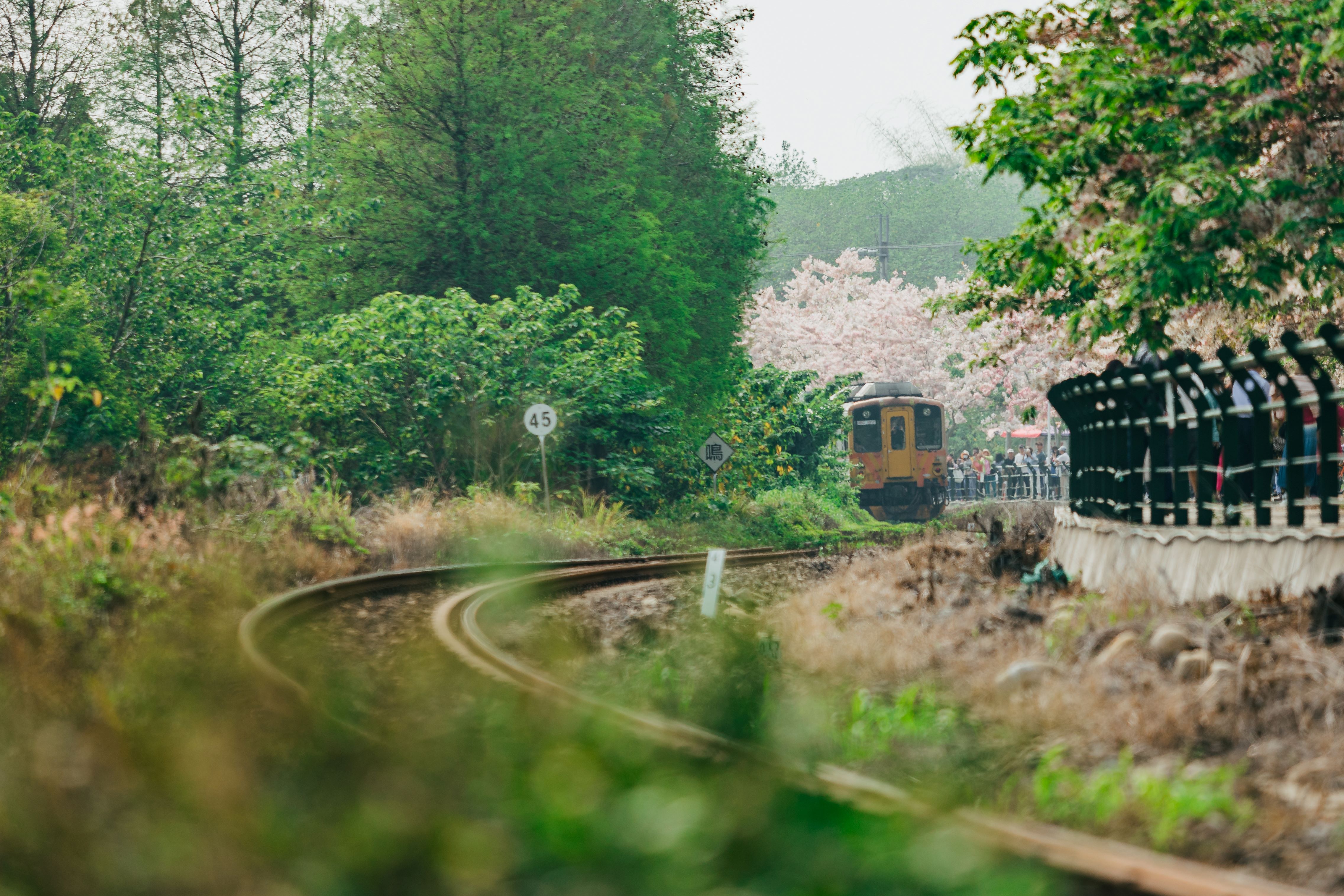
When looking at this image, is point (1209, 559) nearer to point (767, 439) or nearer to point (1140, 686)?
point (1140, 686)

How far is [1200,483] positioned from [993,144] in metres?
4.27

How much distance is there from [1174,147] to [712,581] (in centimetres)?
570

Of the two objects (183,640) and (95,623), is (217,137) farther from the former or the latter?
(183,640)

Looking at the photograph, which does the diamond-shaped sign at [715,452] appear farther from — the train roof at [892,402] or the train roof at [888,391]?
the train roof at [888,391]

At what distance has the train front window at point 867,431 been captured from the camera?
118 ft

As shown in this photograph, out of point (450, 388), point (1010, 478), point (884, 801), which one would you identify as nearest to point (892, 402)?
point (1010, 478)

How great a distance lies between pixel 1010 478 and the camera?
154 ft

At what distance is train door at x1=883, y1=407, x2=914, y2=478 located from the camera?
3556 centimetres

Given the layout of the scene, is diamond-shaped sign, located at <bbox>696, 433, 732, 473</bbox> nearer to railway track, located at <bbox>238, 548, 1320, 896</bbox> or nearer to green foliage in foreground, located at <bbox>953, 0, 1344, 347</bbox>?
green foliage in foreground, located at <bbox>953, 0, 1344, 347</bbox>

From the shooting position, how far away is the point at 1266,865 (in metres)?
3.94

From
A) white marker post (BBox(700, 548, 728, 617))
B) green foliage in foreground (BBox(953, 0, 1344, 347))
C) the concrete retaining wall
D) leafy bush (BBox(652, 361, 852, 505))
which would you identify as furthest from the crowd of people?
white marker post (BBox(700, 548, 728, 617))

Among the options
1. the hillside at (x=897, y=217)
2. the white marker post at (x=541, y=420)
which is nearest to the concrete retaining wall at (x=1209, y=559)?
the white marker post at (x=541, y=420)

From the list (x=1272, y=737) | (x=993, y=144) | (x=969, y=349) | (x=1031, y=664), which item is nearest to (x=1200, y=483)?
(x=1031, y=664)

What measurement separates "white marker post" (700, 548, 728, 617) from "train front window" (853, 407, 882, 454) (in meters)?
26.9
